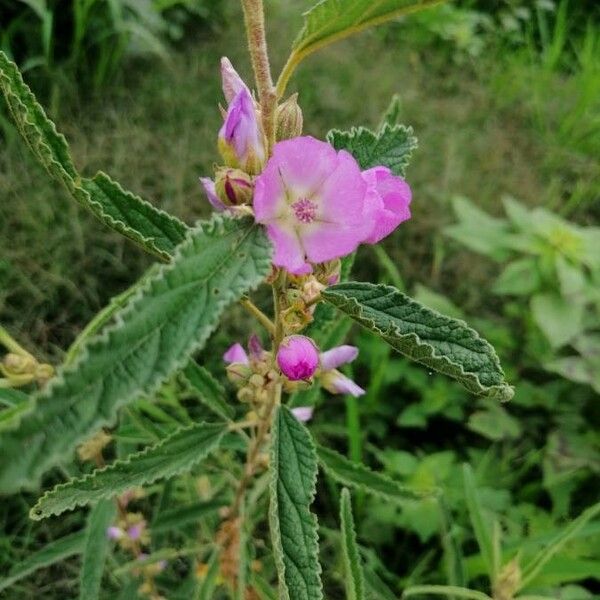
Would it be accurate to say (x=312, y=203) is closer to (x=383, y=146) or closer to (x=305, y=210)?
(x=305, y=210)

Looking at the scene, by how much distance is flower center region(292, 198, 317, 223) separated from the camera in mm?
656

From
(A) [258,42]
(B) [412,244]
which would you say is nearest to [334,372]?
(A) [258,42]

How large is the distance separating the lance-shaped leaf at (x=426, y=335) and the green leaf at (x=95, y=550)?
1.98 ft

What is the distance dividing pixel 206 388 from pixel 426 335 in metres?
0.49

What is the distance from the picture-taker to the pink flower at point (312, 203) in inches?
25.1

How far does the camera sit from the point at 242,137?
0.63 m

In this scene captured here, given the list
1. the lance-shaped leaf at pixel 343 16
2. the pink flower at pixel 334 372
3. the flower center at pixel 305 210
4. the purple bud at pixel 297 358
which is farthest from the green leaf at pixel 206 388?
the lance-shaped leaf at pixel 343 16

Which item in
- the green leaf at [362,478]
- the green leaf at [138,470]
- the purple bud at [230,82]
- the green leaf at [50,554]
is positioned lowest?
the green leaf at [50,554]

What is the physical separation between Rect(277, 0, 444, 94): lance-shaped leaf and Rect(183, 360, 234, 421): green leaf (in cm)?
56

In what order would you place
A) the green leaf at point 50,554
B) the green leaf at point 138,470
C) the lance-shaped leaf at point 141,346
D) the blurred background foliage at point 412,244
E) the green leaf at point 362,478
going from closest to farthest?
the lance-shaped leaf at point 141,346, the green leaf at point 138,470, the green leaf at point 362,478, the green leaf at point 50,554, the blurred background foliage at point 412,244

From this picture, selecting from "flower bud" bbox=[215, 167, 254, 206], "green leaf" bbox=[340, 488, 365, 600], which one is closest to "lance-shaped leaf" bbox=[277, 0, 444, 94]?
"flower bud" bbox=[215, 167, 254, 206]

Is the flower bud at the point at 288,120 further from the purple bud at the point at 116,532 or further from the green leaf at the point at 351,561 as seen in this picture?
the purple bud at the point at 116,532

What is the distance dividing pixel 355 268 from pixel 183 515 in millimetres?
1154

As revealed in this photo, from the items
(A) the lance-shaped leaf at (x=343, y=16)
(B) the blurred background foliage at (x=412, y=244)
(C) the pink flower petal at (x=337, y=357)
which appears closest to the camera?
(A) the lance-shaped leaf at (x=343, y=16)
